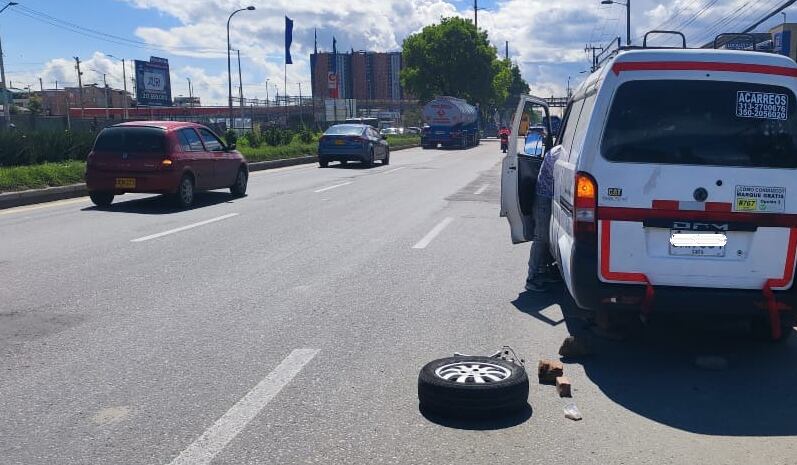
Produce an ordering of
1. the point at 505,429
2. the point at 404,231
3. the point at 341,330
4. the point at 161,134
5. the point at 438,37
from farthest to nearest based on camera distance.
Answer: the point at 438,37
the point at 161,134
the point at 404,231
the point at 341,330
the point at 505,429

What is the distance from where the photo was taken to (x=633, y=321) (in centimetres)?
657

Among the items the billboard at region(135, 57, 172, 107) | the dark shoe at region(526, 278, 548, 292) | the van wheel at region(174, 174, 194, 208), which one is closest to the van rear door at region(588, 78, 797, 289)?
the dark shoe at region(526, 278, 548, 292)

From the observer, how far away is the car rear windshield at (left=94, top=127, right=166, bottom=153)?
14602mm

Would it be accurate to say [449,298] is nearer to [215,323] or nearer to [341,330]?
[341,330]

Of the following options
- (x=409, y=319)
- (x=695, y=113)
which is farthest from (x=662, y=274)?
(x=409, y=319)

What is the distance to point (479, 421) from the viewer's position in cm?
458

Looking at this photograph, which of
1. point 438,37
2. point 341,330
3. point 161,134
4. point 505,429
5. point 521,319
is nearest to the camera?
point 505,429

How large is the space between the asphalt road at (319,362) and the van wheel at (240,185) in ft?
20.9

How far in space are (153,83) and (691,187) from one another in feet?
229

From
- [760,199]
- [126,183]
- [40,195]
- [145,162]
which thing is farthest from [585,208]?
[40,195]

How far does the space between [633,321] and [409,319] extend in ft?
6.05

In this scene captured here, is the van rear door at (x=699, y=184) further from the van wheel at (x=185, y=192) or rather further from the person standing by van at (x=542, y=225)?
the van wheel at (x=185, y=192)

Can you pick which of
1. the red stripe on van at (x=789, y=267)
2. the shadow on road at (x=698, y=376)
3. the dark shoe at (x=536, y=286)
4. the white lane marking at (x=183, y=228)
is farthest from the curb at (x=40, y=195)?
the red stripe on van at (x=789, y=267)

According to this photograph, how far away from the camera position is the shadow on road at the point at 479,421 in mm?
4480
